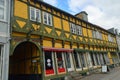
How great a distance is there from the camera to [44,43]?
12.5 metres

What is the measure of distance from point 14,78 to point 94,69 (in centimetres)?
1006

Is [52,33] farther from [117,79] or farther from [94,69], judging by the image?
[94,69]

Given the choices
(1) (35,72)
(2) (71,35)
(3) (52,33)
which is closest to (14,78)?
(1) (35,72)

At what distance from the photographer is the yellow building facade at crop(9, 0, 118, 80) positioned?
36.1 ft

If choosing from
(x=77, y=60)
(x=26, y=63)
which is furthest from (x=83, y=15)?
(x=26, y=63)

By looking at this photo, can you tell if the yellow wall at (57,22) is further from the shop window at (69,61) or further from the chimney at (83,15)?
the chimney at (83,15)

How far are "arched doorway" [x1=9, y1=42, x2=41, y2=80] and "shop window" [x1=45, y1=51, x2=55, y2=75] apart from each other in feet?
2.58

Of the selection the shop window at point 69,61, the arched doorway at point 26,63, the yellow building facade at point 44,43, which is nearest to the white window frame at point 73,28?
the yellow building facade at point 44,43

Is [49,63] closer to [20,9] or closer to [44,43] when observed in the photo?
[44,43]

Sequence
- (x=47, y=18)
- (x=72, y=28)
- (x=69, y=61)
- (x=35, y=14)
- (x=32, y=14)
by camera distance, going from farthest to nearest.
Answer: (x=72, y=28) < (x=69, y=61) < (x=47, y=18) < (x=35, y=14) < (x=32, y=14)

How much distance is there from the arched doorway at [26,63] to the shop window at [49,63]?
0.79 meters

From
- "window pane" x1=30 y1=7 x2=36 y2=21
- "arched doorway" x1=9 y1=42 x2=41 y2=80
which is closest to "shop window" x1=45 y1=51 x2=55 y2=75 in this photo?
"arched doorway" x1=9 y1=42 x2=41 y2=80

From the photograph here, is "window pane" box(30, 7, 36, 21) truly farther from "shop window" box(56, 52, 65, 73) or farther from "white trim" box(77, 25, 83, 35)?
"white trim" box(77, 25, 83, 35)

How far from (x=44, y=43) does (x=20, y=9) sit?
3.40m
